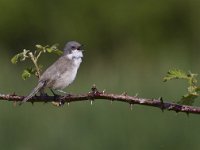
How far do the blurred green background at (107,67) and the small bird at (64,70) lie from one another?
163 centimetres

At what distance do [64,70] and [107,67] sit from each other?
13301 mm

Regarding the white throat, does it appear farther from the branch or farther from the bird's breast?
the branch

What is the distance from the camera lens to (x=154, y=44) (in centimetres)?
2641

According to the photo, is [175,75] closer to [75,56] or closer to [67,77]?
[67,77]

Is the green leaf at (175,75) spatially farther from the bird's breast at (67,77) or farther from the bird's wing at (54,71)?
the bird's breast at (67,77)

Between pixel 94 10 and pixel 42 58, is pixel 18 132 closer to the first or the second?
pixel 42 58

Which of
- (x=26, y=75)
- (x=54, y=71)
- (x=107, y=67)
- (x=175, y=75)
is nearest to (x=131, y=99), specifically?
(x=175, y=75)

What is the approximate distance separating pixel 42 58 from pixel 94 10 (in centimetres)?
730

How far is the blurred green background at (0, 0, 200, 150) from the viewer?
31.9ft

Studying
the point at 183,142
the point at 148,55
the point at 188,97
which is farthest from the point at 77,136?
the point at 148,55

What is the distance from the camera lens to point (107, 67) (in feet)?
63.8

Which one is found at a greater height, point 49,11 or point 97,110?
point 49,11

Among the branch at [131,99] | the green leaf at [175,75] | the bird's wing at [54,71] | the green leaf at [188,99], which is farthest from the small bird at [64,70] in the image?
the green leaf at [188,99]

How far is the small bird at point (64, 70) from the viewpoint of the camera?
587 cm
